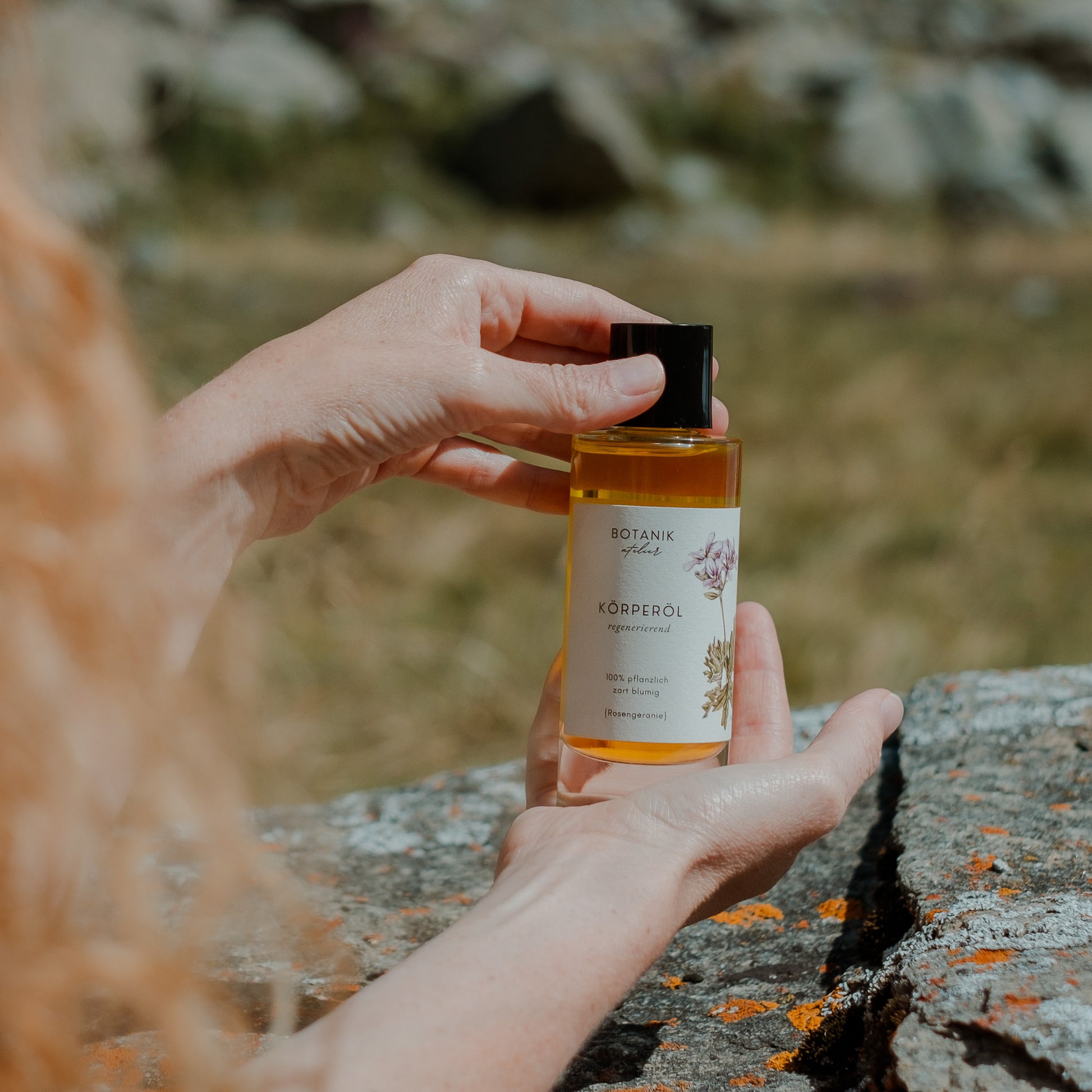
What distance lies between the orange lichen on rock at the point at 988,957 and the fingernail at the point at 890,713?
0.39 metres

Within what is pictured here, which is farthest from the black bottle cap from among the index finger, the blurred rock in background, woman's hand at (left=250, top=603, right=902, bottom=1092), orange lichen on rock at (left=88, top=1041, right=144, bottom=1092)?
the blurred rock in background

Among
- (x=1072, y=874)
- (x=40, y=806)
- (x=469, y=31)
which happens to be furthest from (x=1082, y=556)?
(x=469, y=31)

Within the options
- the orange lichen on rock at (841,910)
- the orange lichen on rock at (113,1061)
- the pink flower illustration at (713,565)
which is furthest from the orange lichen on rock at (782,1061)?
the orange lichen on rock at (113,1061)

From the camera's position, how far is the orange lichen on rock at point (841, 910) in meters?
1.68

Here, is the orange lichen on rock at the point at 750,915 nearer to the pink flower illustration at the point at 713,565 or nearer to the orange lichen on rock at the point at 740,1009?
the orange lichen on rock at the point at 740,1009

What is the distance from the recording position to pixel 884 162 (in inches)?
556

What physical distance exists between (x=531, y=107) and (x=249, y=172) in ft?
11.4

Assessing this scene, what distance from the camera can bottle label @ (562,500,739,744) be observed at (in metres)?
1.61

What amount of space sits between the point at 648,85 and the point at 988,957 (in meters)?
18.4

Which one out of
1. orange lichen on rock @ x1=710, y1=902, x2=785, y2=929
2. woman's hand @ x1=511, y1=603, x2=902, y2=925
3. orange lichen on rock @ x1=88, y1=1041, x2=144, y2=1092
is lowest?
orange lichen on rock @ x1=88, y1=1041, x2=144, y2=1092

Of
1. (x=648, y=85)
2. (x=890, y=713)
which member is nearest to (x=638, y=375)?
(x=890, y=713)

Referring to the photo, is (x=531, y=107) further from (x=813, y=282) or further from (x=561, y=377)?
(x=561, y=377)

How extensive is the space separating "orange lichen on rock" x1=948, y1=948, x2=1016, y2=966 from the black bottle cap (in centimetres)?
80

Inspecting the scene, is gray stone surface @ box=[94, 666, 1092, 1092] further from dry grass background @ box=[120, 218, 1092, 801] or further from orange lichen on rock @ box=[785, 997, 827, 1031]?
dry grass background @ box=[120, 218, 1092, 801]
